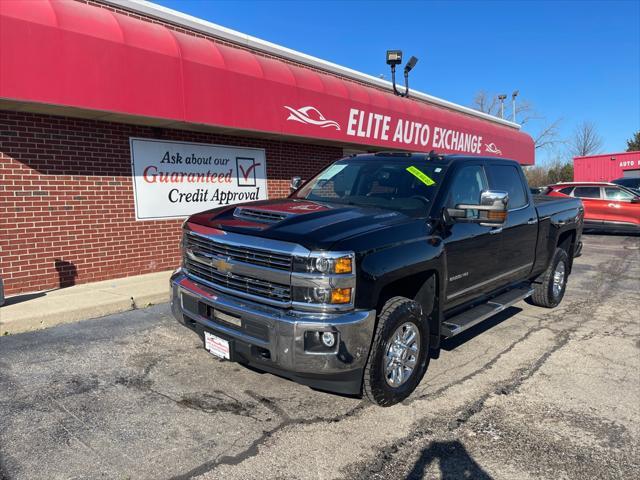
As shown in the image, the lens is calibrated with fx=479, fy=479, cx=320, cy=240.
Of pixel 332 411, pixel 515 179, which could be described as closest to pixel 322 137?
pixel 515 179

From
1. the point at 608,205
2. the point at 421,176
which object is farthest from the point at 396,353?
the point at 608,205

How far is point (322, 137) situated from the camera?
10125 mm

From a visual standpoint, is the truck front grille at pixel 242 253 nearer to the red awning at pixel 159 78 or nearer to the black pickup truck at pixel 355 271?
the black pickup truck at pixel 355 271

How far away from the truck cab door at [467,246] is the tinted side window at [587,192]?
12680mm

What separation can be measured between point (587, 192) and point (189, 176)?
13120mm

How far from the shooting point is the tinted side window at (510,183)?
207 inches

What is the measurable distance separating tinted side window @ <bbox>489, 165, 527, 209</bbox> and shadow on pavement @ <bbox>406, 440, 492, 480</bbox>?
300cm

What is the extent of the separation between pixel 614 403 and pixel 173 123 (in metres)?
6.96

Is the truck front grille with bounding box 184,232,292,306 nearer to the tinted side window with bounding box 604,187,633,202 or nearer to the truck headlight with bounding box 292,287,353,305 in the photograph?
the truck headlight with bounding box 292,287,353,305

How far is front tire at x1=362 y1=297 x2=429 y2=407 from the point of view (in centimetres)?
332

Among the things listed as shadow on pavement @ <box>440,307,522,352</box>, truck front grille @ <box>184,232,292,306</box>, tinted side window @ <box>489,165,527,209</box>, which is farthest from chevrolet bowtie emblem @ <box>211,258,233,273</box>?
tinted side window @ <box>489,165,527,209</box>

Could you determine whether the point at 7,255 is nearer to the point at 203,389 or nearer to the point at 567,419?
the point at 203,389

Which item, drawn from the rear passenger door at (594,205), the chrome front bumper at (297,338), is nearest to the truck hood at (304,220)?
the chrome front bumper at (297,338)

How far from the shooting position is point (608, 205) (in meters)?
15.2
